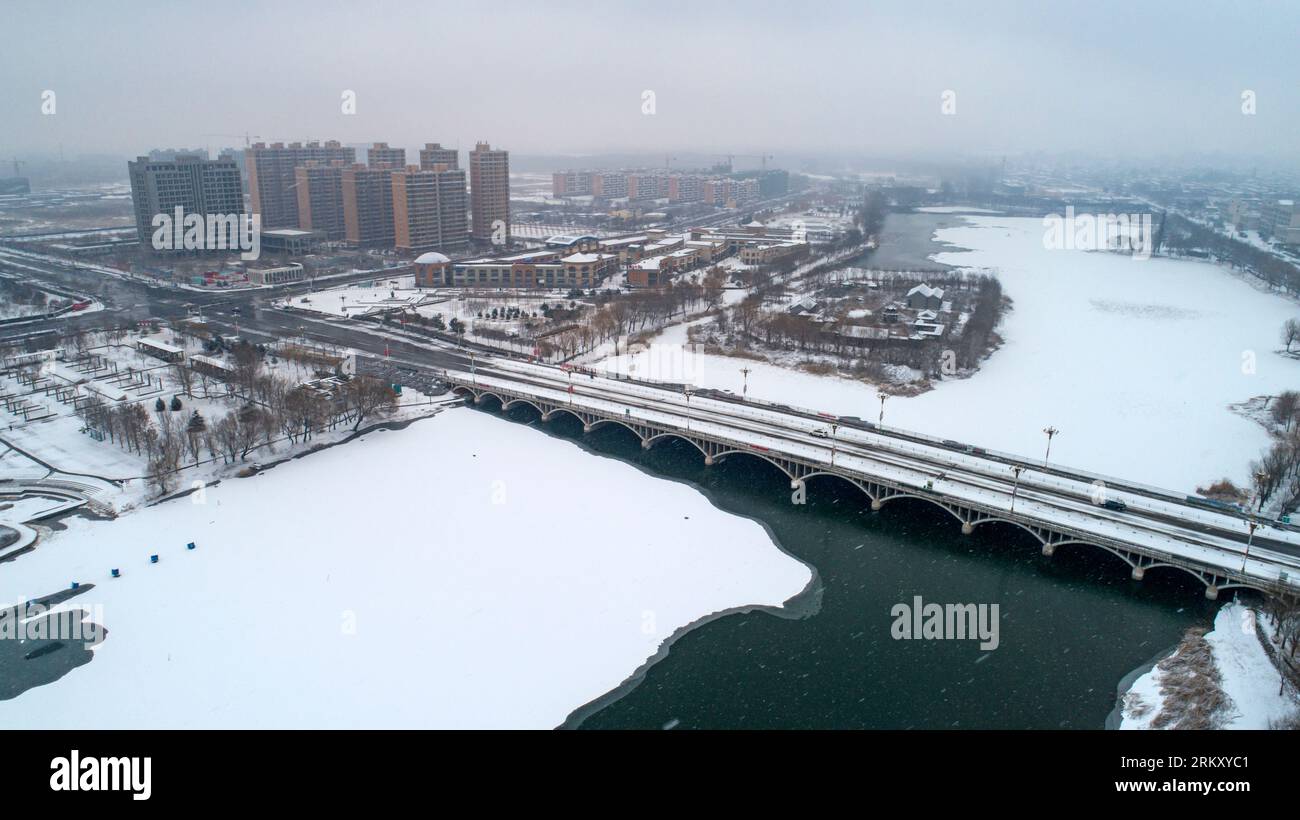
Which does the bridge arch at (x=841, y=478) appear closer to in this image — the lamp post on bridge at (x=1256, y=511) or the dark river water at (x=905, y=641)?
the dark river water at (x=905, y=641)

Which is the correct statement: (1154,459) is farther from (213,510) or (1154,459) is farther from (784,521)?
(213,510)

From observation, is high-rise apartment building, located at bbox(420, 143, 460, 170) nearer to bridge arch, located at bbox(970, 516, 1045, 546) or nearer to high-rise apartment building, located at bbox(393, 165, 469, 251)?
high-rise apartment building, located at bbox(393, 165, 469, 251)

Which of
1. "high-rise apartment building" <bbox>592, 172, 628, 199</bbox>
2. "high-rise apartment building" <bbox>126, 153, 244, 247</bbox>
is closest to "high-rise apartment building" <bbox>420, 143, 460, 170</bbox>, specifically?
"high-rise apartment building" <bbox>126, 153, 244, 247</bbox>

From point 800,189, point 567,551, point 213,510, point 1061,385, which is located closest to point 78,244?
point 213,510

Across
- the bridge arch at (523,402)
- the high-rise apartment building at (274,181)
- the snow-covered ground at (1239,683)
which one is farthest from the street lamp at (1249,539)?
the high-rise apartment building at (274,181)

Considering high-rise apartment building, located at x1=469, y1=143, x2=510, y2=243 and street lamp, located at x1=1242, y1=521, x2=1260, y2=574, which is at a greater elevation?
high-rise apartment building, located at x1=469, y1=143, x2=510, y2=243

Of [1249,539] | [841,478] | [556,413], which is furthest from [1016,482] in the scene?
[556,413]
